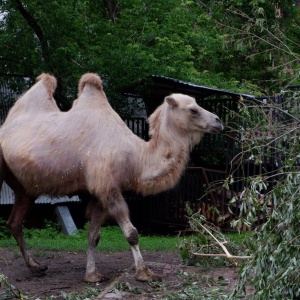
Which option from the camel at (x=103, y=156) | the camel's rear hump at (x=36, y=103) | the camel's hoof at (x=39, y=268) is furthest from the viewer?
the camel's rear hump at (x=36, y=103)

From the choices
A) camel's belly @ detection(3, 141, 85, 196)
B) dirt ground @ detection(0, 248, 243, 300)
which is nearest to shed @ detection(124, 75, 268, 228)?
dirt ground @ detection(0, 248, 243, 300)

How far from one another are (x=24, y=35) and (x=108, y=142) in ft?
17.6

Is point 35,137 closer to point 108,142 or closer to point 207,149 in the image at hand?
point 108,142

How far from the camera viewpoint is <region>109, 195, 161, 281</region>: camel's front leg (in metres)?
7.80

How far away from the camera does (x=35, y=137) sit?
27.7 ft

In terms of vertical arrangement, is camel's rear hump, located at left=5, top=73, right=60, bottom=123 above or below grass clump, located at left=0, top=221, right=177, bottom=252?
above

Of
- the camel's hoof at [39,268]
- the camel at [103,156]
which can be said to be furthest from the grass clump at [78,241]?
the camel at [103,156]

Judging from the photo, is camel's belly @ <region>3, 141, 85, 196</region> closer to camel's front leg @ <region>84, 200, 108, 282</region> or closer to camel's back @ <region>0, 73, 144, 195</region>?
camel's back @ <region>0, 73, 144, 195</region>

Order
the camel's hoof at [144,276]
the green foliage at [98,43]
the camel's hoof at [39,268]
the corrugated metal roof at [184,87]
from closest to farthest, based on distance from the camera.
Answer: the camel's hoof at [144,276], the camel's hoof at [39,268], the green foliage at [98,43], the corrugated metal roof at [184,87]

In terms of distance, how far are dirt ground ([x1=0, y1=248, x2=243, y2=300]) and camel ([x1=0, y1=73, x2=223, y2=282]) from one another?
21 cm

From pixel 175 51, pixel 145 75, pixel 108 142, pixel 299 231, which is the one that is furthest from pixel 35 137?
pixel 175 51

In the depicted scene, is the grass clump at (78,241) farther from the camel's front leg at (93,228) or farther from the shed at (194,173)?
the camel's front leg at (93,228)

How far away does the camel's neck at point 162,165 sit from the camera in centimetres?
815

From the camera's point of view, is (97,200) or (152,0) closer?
(97,200)
